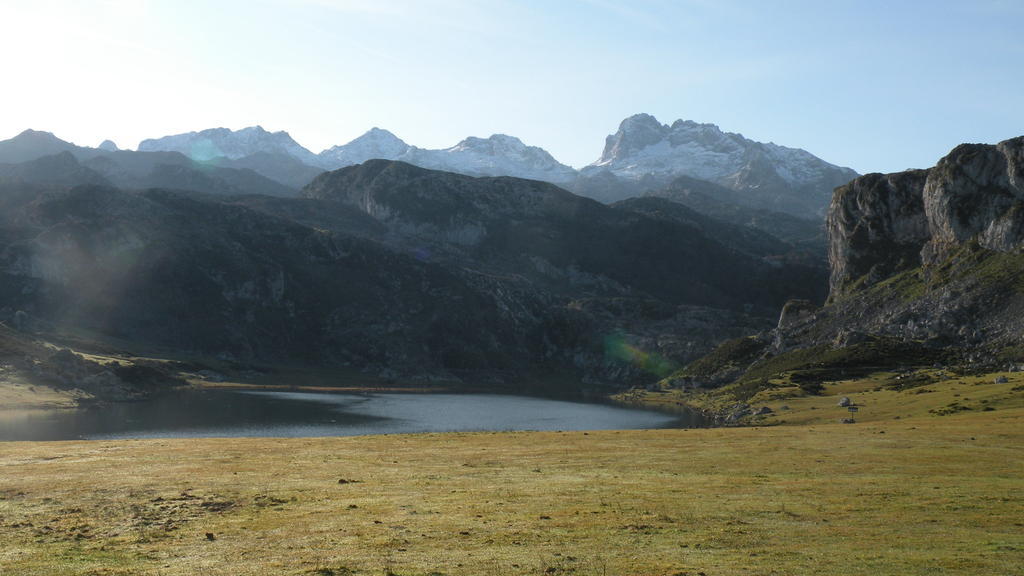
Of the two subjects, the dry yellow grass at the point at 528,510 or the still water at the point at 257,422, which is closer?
the dry yellow grass at the point at 528,510

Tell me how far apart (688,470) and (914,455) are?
60.5ft

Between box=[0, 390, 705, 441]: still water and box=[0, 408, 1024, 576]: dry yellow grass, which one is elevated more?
box=[0, 408, 1024, 576]: dry yellow grass

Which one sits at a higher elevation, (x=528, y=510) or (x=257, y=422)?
(x=528, y=510)

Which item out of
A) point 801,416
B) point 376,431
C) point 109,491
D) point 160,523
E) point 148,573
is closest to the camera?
point 148,573

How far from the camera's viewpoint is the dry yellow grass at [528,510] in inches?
1174

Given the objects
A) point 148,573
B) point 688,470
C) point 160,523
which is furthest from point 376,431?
point 148,573

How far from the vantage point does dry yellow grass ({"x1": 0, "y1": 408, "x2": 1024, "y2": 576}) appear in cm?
2983

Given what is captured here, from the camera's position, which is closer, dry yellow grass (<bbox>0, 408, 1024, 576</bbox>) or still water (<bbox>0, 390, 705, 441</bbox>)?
dry yellow grass (<bbox>0, 408, 1024, 576</bbox>)

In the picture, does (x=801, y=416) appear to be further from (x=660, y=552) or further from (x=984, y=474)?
(x=660, y=552)

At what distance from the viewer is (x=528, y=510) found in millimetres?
40062

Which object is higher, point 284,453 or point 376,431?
point 284,453

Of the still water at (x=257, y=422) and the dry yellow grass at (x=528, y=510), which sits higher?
the dry yellow grass at (x=528, y=510)

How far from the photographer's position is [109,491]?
155 ft

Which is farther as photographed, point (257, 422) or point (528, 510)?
point (257, 422)
